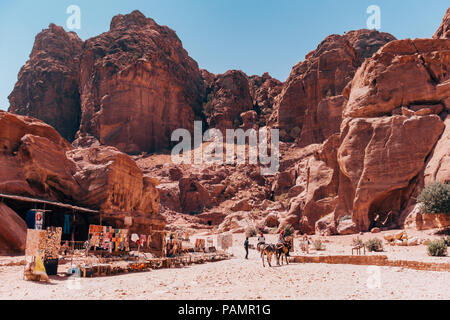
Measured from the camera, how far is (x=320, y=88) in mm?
69188

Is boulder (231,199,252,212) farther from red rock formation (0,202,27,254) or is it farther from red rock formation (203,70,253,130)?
red rock formation (0,202,27,254)

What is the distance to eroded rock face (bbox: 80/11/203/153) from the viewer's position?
74938mm

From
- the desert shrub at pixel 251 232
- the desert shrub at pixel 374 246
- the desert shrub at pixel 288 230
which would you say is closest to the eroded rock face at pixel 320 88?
the desert shrub at pixel 251 232

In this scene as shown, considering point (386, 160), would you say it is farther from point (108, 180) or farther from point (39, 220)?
point (39, 220)

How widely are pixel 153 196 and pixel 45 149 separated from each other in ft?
38.2

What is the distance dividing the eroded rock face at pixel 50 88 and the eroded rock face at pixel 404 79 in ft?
243

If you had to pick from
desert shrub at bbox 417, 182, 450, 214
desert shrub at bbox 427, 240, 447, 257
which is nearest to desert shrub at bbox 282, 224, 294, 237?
desert shrub at bbox 417, 182, 450, 214

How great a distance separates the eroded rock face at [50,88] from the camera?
88.6 metres

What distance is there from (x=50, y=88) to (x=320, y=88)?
66571 mm

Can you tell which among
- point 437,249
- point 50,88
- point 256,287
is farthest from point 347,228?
point 50,88

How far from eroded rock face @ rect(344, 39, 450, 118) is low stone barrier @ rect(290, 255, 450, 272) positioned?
20.1 meters

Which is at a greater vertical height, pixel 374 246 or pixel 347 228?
pixel 347 228
